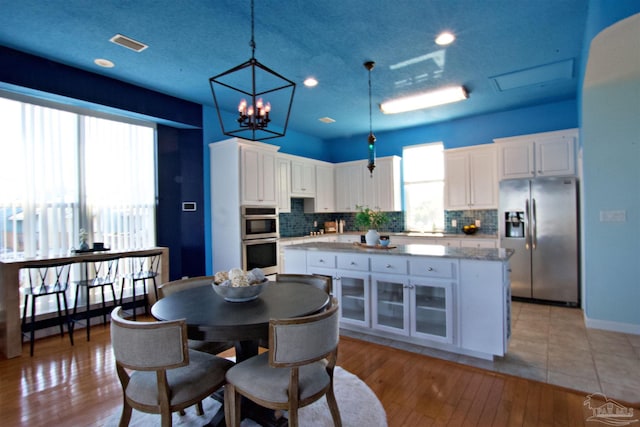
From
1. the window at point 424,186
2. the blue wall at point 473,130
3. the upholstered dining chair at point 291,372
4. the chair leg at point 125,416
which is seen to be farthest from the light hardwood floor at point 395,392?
the blue wall at point 473,130

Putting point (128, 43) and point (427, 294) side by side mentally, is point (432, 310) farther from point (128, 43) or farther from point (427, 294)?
point (128, 43)

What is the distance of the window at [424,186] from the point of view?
6.07 m

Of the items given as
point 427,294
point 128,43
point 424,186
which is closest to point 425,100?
point 424,186

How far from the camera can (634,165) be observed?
132 inches

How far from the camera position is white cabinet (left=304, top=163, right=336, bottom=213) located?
6.48 metres

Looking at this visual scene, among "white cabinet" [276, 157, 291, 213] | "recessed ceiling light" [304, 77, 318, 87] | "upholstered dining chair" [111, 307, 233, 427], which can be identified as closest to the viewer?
"upholstered dining chair" [111, 307, 233, 427]

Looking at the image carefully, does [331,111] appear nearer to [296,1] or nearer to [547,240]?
[296,1]

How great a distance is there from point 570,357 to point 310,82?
3.91 m

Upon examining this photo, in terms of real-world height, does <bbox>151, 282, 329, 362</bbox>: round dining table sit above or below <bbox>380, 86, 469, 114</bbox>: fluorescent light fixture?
below

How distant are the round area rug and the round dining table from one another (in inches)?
17.6

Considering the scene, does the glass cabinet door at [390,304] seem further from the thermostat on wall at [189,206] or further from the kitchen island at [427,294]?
the thermostat on wall at [189,206]

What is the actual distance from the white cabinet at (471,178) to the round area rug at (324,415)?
3.99 m

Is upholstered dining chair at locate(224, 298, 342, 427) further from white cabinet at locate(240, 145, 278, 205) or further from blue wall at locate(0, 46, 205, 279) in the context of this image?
blue wall at locate(0, 46, 205, 279)

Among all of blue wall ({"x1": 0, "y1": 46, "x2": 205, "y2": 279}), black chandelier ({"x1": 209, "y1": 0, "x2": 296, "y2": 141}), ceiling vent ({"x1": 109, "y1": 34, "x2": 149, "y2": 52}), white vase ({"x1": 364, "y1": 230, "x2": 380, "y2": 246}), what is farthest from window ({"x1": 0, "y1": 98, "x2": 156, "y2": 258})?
white vase ({"x1": 364, "y1": 230, "x2": 380, "y2": 246})
